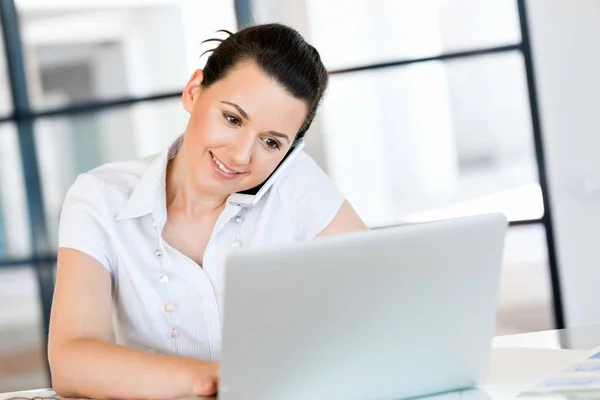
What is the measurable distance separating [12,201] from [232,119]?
3196 mm

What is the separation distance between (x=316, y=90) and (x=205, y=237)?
1.40 ft

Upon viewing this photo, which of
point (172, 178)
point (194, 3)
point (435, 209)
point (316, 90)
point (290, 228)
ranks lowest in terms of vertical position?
point (435, 209)

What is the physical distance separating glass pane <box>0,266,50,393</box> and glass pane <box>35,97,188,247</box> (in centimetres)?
30

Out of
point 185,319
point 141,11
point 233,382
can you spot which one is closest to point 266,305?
point 233,382

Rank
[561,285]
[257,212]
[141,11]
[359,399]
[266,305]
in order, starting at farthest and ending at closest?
1. [141,11]
2. [561,285]
3. [257,212]
4. [359,399]
5. [266,305]

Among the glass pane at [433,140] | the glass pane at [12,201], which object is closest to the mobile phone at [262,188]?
the glass pane at [433,140]

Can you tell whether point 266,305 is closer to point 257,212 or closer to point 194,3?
point 257,212

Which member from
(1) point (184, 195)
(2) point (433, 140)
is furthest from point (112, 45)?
(1) point (184, 195)

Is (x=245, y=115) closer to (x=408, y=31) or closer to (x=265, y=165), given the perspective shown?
(x=265, y=165)

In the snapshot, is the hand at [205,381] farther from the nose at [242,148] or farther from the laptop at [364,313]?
the nose at [242,148]

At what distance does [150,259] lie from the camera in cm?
216

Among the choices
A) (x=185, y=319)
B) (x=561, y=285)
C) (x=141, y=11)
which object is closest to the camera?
(x=185, y=319)

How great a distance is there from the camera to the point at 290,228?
7.58 ft

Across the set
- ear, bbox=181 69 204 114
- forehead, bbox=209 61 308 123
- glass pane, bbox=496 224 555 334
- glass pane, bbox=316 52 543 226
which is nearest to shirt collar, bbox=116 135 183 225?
ear, bbox=181 69 204 114
